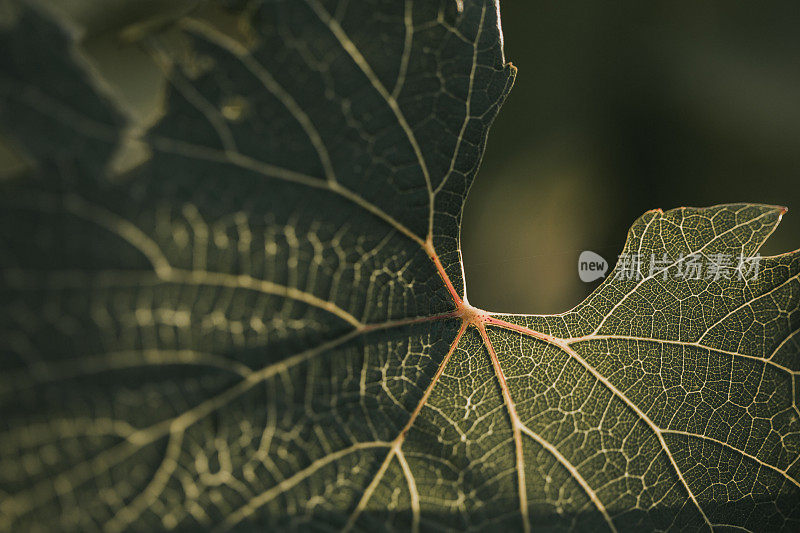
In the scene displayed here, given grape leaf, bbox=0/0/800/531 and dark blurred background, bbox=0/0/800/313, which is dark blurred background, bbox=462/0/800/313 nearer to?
dark blurred background, bbox=0/0/800/313

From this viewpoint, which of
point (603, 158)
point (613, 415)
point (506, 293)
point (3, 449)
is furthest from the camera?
point (603, 158)

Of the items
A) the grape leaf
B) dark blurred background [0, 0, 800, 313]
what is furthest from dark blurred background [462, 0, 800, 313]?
the grape leaf

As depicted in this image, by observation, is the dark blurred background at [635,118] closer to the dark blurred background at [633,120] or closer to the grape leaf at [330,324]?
the dark blurred background at [633,120]

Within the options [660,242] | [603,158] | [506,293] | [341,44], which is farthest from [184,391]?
[603,158]

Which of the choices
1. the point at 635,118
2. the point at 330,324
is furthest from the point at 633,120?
the point at 330,324

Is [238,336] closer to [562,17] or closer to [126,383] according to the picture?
[126,383]

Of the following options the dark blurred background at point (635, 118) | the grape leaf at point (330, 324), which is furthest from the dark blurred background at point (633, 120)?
the grape leaf at point (330, 324)
